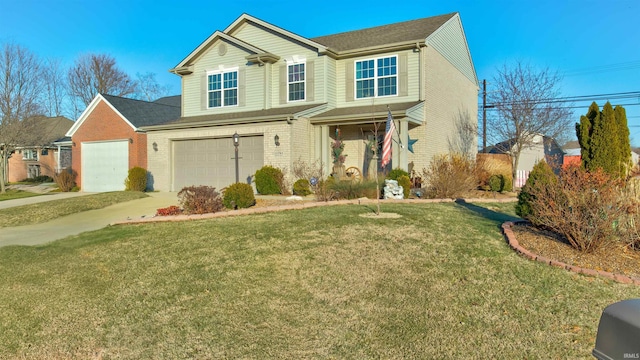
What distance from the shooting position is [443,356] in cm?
397

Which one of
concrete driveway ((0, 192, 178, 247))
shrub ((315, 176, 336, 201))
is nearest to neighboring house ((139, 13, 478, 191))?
concrete driveway ((0, 192, 178, 247))

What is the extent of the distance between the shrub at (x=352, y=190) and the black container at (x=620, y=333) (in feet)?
33.9

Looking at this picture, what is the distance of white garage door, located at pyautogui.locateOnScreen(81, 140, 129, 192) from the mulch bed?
20.2 meters

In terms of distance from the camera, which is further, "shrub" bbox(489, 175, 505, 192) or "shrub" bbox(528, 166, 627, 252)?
"shrub" bbox(489, 175, 505, 192)

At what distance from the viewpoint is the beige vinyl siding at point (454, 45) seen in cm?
1892

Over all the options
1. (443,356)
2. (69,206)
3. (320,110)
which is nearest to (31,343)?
(443,356)

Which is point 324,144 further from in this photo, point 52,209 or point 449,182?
point 52,209

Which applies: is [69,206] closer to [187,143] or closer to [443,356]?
[187,143]

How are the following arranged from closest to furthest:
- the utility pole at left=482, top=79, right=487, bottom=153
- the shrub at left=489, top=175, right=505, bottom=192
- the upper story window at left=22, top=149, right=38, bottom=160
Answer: the shrub at left=489, top=175, right=505, bottom=192, the utility pole at left=482, top=79, right=487, bottom=153, the upper story window at left=22, top=149, right=38, bottom=160

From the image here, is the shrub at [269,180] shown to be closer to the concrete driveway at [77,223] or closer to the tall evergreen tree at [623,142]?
the concrete driveway at [77,223]

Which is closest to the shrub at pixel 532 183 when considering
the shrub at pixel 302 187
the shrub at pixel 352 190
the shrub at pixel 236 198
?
the shrub at pixel 352 190

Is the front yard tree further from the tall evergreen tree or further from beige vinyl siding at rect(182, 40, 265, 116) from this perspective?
beige vinyl siding at rect(182, 40, 265, 116)

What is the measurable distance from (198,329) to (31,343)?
1714mm

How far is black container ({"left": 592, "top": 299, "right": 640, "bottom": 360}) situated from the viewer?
6.53ft
